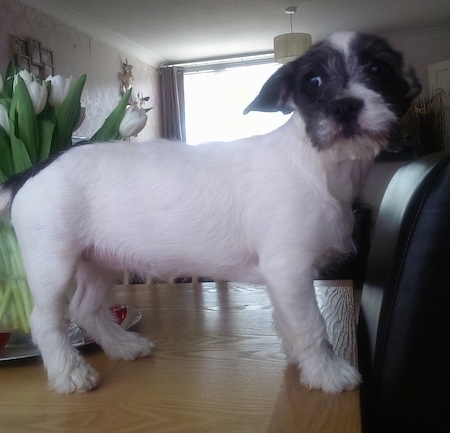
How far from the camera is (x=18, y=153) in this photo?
0.86 metres

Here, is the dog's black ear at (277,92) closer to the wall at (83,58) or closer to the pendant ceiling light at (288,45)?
the wall at (83,58)

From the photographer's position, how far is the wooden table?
0.62 m

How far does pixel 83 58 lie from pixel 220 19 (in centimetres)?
133

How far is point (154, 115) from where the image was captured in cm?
622

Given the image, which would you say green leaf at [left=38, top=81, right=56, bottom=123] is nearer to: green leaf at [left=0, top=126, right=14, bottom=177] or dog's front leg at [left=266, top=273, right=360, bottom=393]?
green leaf at [left=0, top=126, right=14, bottom=177]

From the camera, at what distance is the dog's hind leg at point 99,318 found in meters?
0.87

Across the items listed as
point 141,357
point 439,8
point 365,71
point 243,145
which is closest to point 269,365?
point 141,357

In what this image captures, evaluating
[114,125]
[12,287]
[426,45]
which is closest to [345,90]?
[114,125]

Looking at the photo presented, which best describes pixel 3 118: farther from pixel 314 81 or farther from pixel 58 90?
pixel 314 81

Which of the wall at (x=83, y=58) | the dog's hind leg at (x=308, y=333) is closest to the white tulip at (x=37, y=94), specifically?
the dog's hind leg at (x=308, y=333)

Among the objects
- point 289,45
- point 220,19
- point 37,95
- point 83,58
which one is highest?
point 220,19

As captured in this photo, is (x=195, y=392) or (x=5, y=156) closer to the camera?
(x=195, y=392)

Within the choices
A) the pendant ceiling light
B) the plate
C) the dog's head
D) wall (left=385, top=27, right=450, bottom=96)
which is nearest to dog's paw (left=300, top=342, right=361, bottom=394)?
the dog's head

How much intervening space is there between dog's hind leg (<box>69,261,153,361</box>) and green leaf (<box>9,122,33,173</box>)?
0.20 m
